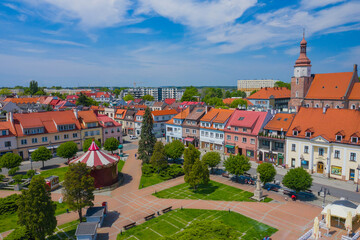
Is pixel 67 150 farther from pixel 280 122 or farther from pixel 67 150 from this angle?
pixel 280 122

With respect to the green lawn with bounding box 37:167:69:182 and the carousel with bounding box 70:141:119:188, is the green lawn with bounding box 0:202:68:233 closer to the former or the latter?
the carousel with bounding box 70:141:119:188

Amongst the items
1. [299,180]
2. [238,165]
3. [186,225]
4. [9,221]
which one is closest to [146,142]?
[238,165]

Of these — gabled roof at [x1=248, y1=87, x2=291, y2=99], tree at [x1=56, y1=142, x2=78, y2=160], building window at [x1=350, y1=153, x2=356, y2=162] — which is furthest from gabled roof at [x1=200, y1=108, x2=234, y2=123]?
gabled roof at [x1=248, y1=87, x2=291, y2=99]

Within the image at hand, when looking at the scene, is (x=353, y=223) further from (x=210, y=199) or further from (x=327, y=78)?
(x=327, y=78)

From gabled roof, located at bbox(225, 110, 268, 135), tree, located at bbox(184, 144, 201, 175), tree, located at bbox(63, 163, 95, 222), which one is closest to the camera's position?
tree, located at bbox(63, 163, 95, 222)

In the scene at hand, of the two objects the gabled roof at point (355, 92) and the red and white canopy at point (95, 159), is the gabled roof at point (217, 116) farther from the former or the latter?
the gabled roof at point (355, 92)

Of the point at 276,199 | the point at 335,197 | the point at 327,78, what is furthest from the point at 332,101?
the point at 276,199

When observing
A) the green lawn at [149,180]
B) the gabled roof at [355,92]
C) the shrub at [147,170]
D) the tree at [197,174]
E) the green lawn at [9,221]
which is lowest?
the green lawn at [9,221]

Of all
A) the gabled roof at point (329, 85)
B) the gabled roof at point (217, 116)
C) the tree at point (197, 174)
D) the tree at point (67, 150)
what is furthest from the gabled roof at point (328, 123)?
the tree at point (67, 150)
